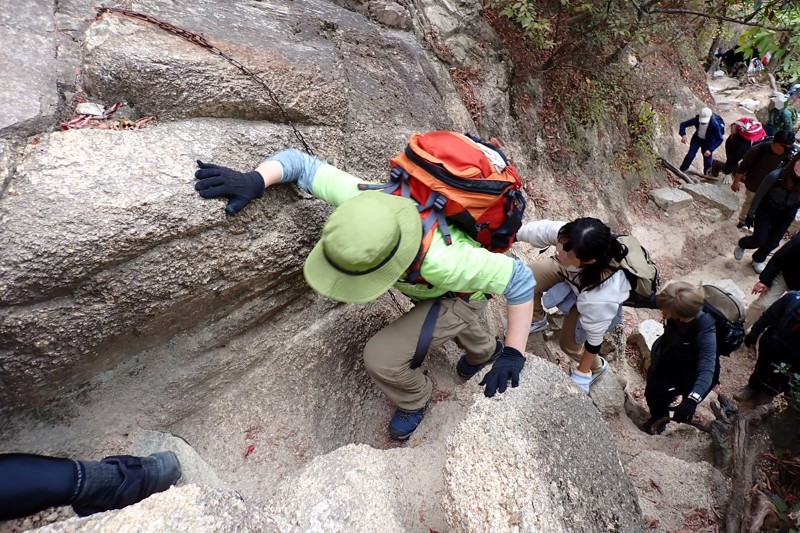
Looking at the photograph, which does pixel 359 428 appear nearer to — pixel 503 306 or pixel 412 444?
pixel 412 444

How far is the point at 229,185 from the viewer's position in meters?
2.92

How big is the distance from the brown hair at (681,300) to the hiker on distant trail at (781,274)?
8.78ft

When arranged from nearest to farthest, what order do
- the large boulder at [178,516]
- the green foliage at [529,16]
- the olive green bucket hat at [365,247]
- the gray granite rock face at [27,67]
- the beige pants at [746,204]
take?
the large boulder at [178,516] < the olive green bucket hat at [365,247] < the gray granite rock face at [27,67] < the green foliage at [529,16] < the beige pants at [746,204]

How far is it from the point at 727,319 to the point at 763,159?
19.3ft

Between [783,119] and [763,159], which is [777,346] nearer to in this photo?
[763,159]

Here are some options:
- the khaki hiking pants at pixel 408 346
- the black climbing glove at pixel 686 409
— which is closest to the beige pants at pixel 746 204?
the black climbing glove at pixel 686 409

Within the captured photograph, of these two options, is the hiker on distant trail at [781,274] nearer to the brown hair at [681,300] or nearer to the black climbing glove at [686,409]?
the black climbing glove at [686,409]

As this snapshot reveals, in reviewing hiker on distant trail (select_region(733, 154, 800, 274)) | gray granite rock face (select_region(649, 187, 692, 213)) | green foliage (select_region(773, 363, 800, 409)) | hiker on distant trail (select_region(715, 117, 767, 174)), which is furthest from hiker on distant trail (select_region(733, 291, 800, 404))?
hiker on distant trail (select_region(715, 117, 767, 174))

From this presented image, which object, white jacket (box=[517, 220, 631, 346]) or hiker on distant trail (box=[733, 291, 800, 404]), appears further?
hiker on distant trail (box=[733, 291, 800, 404])

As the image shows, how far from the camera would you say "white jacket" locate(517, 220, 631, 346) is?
3740 millimetres

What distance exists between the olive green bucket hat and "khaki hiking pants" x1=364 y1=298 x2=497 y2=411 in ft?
2.51

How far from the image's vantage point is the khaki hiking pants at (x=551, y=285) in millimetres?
4469

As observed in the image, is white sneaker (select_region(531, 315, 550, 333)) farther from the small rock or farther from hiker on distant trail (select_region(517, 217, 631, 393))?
the small rock

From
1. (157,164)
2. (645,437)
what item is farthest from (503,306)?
(157,164)
